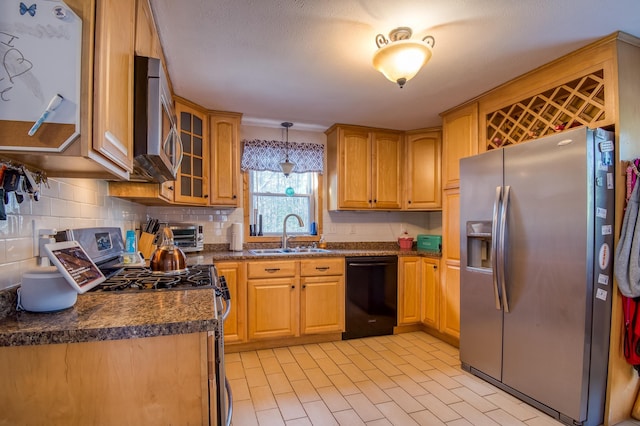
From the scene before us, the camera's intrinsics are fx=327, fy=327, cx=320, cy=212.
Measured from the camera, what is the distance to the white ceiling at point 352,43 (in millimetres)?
1646

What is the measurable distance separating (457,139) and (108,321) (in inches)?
117

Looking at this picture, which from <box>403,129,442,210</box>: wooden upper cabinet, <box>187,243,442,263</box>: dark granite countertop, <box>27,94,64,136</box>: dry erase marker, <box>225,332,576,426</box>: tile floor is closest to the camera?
<box>27,94,64,136</box>: dry erase marker

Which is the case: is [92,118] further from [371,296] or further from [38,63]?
[371,296]

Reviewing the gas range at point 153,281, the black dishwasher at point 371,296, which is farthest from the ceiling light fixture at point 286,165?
the gas range at point 153,281

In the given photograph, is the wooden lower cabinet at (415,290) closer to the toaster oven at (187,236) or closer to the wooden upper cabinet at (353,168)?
the wooden upper cabinet at (353,168)

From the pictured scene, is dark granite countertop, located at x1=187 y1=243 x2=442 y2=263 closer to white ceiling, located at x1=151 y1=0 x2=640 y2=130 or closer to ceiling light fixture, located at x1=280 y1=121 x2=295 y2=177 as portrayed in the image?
ceiling light fixture, located at x1=280 y1=121 x2=295 y2=177

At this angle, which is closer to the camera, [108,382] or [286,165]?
[108,382]

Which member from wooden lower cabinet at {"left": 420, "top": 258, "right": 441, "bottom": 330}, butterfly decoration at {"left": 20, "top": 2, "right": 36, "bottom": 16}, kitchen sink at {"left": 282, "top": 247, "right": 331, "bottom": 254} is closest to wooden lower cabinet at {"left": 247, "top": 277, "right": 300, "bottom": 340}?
kitchen sink at {"left": 282, "top": 247, "right": 331, "bottom": 254}

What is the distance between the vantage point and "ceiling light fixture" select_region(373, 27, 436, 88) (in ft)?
5.57

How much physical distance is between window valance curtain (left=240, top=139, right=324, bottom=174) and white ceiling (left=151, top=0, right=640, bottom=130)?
672 millimetres

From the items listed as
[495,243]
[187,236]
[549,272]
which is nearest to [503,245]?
[495,243]

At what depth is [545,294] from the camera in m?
2.00

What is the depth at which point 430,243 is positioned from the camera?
3.60m

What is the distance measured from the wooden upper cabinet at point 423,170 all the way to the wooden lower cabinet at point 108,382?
10.2 feet
